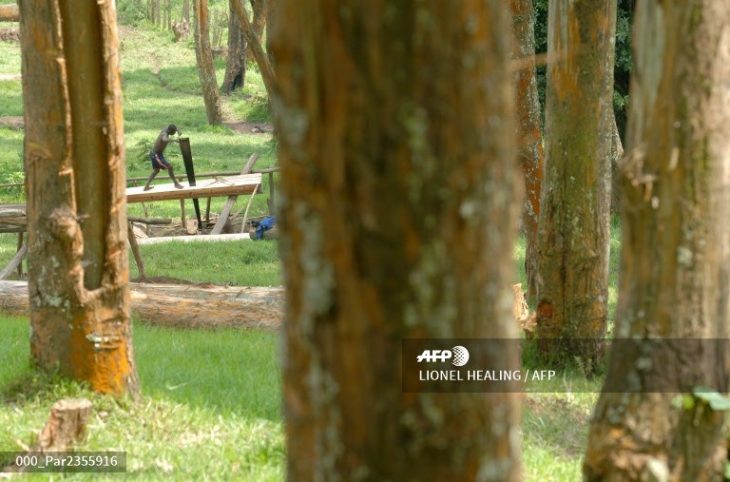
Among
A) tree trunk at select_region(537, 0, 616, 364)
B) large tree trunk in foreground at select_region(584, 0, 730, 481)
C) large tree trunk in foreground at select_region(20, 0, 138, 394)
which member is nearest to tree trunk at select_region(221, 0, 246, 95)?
tree trunk at select_region(537, 0, 616, 364)

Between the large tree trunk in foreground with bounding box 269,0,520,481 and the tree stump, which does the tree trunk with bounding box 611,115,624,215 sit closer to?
the tree stump

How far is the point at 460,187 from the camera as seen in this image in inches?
84.2

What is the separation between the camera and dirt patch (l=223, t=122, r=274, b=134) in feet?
113

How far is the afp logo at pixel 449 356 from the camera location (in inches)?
87.7

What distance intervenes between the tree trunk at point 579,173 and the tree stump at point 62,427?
3.79m

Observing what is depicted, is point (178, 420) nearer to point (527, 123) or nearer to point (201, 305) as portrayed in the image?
point (201, 305)

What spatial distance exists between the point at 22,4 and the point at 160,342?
11.7ft

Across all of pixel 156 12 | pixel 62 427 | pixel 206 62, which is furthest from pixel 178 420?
pixel 156 12

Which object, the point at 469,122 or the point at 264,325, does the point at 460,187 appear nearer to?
the point at 469,122

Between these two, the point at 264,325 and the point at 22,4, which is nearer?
the point at 22,4

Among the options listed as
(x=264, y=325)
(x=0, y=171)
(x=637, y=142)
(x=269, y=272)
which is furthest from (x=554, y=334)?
(x=0, y=171)

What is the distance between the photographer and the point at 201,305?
32.7 ft

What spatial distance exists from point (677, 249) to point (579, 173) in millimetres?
3742

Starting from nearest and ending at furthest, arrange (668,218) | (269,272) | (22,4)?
1. (668,218)
2. (22,4)
3. (269,272)
